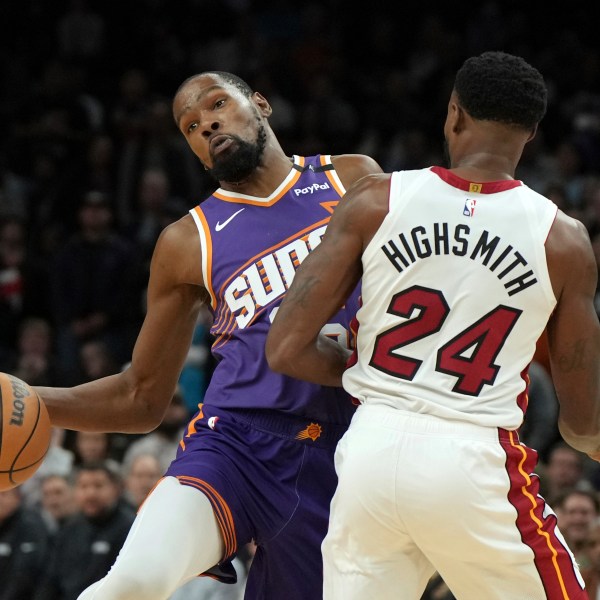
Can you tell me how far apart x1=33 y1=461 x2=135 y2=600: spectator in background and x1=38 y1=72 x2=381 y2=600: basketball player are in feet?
11.9

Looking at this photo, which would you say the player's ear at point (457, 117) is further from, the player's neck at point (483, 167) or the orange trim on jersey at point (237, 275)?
the orange trim on jersey at point (237, 275)

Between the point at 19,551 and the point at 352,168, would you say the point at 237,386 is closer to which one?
the point at 352,168

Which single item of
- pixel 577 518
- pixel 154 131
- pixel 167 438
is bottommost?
pixel 167 438

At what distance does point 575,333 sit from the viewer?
4105 millimetres

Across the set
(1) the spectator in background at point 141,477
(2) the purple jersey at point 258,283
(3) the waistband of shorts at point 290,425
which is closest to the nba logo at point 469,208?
(2) the purple jersey at point 258,283

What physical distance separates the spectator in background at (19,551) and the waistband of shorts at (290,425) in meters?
4.71

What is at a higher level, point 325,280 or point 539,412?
point 325,280

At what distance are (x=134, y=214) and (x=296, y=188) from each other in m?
8.22

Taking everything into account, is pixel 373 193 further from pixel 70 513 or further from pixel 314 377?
pixel 70 513

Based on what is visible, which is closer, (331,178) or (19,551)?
(331,178)

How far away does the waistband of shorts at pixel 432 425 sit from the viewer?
156 inches

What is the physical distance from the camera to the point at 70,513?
30.9ft

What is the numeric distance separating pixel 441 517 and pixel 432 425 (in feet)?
0.93

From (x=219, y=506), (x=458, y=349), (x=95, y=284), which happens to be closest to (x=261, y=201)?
(x=219, y=506)
